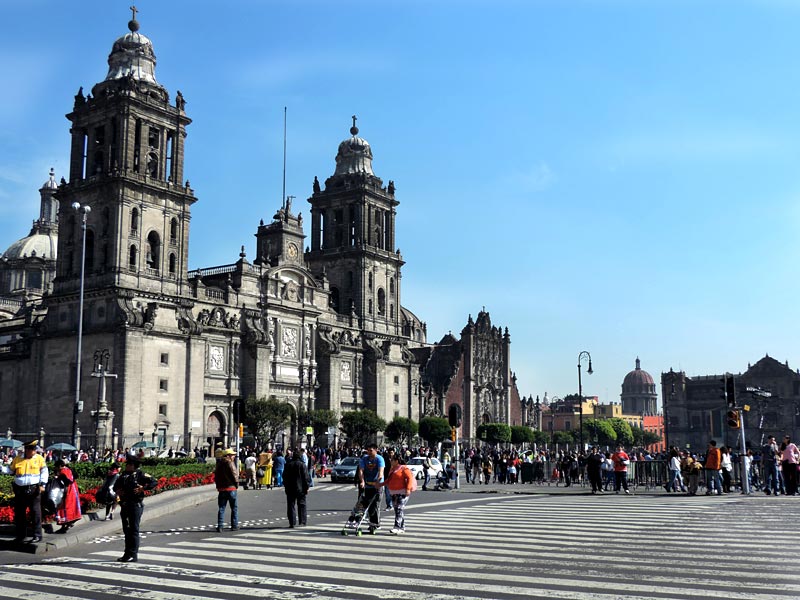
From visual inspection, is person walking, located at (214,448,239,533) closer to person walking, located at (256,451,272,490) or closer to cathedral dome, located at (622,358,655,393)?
person walking, located at (256,451,272,490)

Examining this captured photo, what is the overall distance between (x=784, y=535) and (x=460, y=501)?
12.3m

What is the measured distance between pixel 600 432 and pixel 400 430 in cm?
5444

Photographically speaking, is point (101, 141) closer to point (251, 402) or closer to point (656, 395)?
point (251, 402)

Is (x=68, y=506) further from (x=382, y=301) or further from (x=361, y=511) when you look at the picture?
(x=382, y=301)

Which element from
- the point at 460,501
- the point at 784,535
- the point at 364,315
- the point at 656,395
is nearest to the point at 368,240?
the point at 364,315

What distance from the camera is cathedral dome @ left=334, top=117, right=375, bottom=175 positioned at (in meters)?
84.6

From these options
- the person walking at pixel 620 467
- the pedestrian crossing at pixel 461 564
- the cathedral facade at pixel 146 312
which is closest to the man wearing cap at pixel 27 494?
the pedestrian crossing at pixel 461 564

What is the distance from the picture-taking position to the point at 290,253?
72500 mm

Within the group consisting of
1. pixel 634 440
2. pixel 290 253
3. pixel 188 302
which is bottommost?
pixel 634 440

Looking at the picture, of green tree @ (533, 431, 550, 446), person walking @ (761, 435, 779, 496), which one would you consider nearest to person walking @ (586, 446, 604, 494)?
person walking @ (761, 435, 779, 496)

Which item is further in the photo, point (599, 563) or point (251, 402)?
point (251, 402)

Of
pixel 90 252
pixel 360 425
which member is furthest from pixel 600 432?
pixel 90 252

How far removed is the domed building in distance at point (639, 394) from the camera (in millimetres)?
193750

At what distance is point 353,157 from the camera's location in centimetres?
8512
